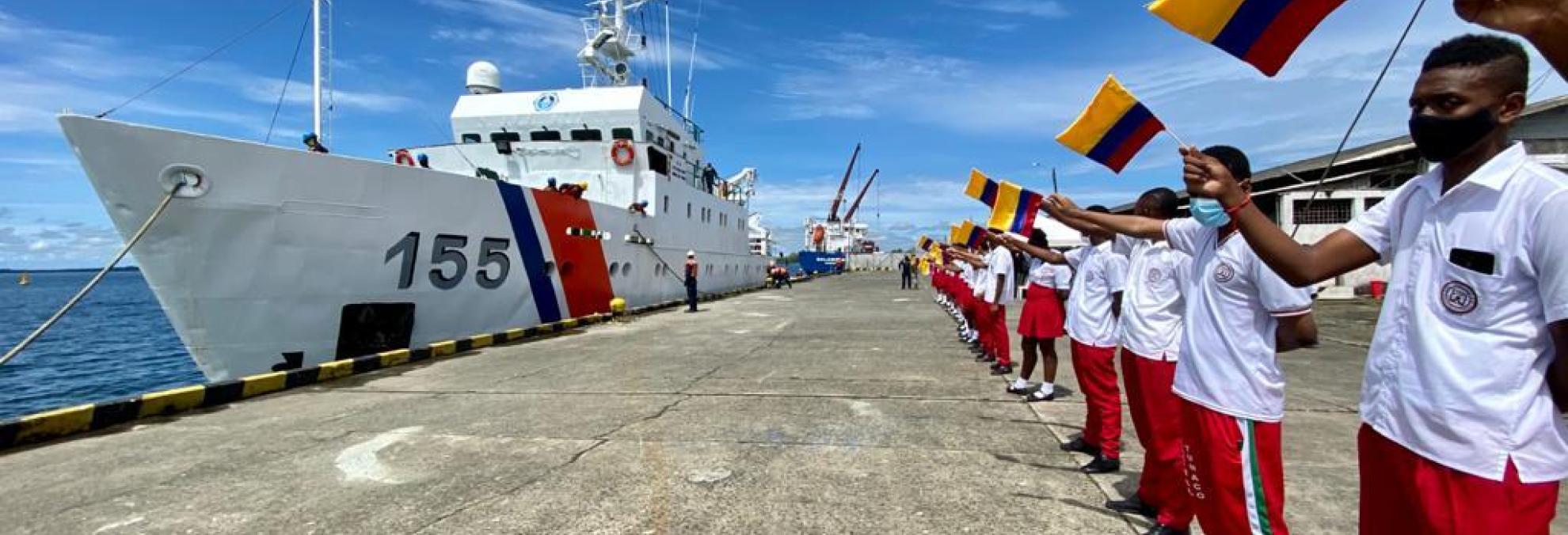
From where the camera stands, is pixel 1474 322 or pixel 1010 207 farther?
pixel 1010 207

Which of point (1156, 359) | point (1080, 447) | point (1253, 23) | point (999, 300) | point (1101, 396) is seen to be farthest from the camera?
point (999, 300)

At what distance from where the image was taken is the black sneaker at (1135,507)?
3145 millimetres

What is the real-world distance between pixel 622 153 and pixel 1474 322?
14.9 m

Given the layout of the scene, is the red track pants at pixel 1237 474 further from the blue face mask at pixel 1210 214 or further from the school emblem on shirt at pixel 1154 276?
the school emblem on shirt at pixel 1154 276

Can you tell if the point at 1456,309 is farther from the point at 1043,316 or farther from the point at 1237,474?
the point at 1043,316

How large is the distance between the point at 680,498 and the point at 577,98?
1447 centimetres

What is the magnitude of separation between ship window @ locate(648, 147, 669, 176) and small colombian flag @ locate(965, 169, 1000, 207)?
383 inches

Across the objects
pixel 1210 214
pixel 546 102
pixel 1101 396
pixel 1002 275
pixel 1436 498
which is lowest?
pixel 1101 396

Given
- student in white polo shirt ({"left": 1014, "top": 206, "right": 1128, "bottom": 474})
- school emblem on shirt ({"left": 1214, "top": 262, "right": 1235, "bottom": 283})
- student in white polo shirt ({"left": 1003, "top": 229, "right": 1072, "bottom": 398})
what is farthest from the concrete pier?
school emblem on shirt ({"left": 1214, "top": 262, "right": 1235, "bottom": 283})

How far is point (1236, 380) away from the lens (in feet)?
7.33

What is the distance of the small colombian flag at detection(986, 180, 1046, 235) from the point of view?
5008mm

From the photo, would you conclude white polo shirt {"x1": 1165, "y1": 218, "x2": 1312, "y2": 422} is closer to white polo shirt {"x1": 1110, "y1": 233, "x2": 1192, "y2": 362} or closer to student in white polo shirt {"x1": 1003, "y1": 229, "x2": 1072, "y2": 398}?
white polo shirt {"x1": 1110, "y1": 233, "x2": 1192, "y2": 362}

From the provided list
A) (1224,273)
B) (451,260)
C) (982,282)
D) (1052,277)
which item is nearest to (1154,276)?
(1224,273)

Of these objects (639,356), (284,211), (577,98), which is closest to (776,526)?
(639,356)
